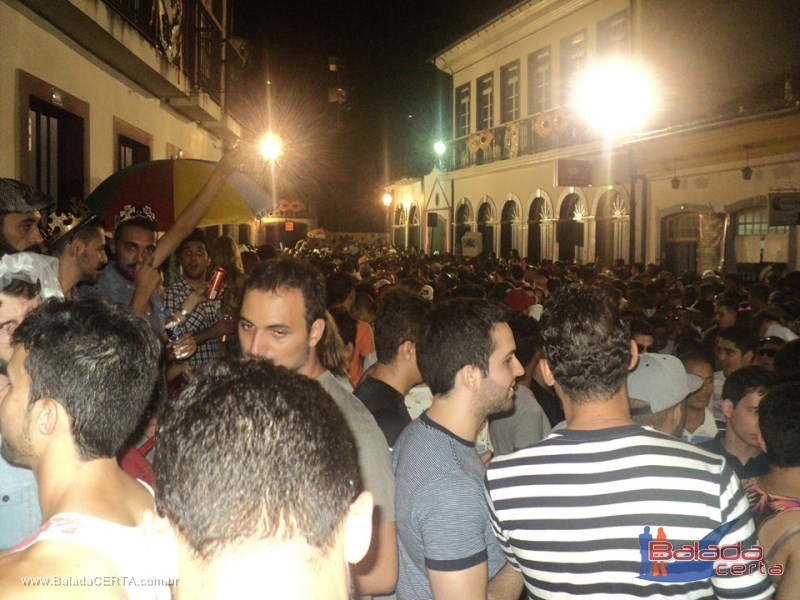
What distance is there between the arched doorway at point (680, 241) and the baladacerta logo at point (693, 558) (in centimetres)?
1871

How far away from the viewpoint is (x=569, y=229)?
24.8 metres

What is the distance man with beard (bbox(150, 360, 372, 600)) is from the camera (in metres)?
1.22

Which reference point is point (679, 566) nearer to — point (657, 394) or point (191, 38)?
point (657, 394)

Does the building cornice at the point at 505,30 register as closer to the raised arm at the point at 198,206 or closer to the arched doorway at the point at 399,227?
the arched doorway at the point at 399,227

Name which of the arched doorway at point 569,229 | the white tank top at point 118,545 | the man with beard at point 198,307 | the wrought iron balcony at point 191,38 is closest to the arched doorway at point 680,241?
the arched doorway at point 569,229

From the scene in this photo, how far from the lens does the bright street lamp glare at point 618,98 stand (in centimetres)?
1958

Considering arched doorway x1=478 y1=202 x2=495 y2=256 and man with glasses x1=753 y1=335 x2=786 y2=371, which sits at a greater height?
arched doorway x1=478 y1=202 x2=495 y2=256

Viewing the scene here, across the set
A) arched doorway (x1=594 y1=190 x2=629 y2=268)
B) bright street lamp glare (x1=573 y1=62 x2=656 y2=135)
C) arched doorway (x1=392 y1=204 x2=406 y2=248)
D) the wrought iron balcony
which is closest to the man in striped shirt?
the wrought iron balcony

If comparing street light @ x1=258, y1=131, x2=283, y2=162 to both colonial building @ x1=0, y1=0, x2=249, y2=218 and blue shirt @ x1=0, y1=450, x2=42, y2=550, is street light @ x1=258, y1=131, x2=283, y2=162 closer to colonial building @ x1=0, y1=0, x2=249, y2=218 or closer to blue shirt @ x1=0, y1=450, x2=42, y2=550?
colonial building @ x1=0, y1=0, x2=249, y2=218

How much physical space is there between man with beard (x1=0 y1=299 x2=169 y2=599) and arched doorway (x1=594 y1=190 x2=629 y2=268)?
68.9ft

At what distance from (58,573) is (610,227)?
878 inches

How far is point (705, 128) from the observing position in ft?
57.3

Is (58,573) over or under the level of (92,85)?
under

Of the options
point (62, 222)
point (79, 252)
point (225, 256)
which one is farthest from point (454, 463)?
point (225, 256)
